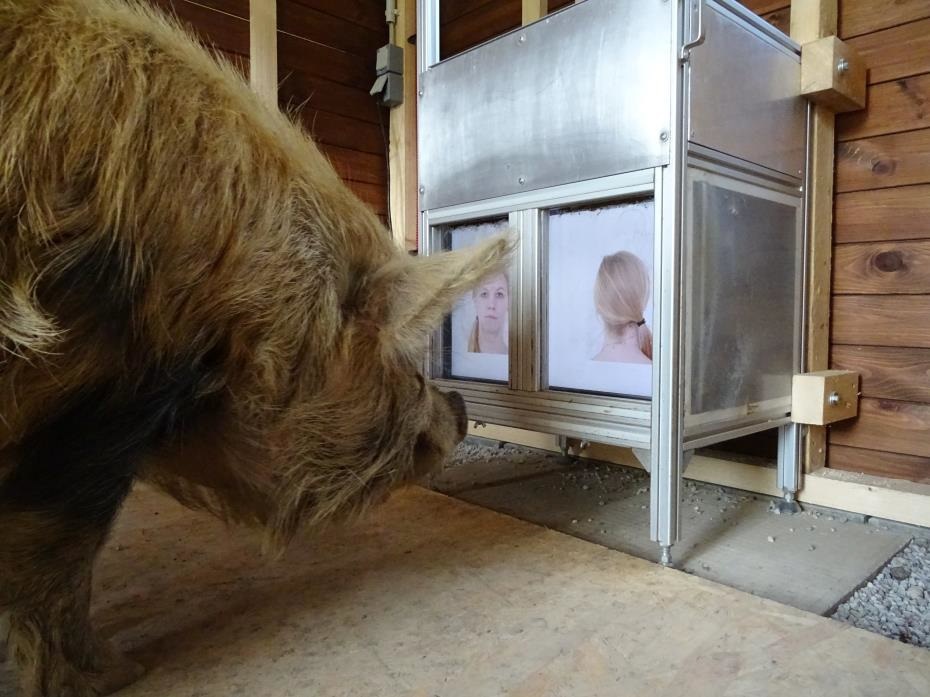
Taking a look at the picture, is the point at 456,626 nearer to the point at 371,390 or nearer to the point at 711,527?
the point at 371,390

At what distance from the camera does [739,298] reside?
1.43m

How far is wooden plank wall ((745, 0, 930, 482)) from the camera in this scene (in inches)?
62.9

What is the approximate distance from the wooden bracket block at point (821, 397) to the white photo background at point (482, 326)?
2.44ft

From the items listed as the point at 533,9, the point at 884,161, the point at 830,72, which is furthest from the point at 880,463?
the point at 533,9

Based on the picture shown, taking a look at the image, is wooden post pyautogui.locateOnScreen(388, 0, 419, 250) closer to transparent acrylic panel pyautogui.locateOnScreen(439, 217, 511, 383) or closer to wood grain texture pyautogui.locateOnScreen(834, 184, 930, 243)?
transparent acrylic panel pyautogui.locateOnScreen(439, 217, 511, 383)

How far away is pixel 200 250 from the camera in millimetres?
682

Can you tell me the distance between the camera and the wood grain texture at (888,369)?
5.31ft

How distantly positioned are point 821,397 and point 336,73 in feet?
7.34

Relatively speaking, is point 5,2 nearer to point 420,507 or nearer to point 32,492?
point 32,492

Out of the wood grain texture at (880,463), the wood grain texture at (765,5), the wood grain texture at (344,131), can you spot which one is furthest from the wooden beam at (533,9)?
the wood grain texture at (880,463)

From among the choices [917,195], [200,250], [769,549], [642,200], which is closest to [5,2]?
[200,250]

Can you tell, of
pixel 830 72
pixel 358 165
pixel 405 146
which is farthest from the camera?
pixel 358 165

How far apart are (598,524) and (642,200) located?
80cm

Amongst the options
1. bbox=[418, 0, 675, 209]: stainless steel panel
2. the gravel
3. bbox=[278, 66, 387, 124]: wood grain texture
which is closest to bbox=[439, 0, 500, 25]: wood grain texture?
bbox=[278, 66, 387, 124]: wood grain texture
